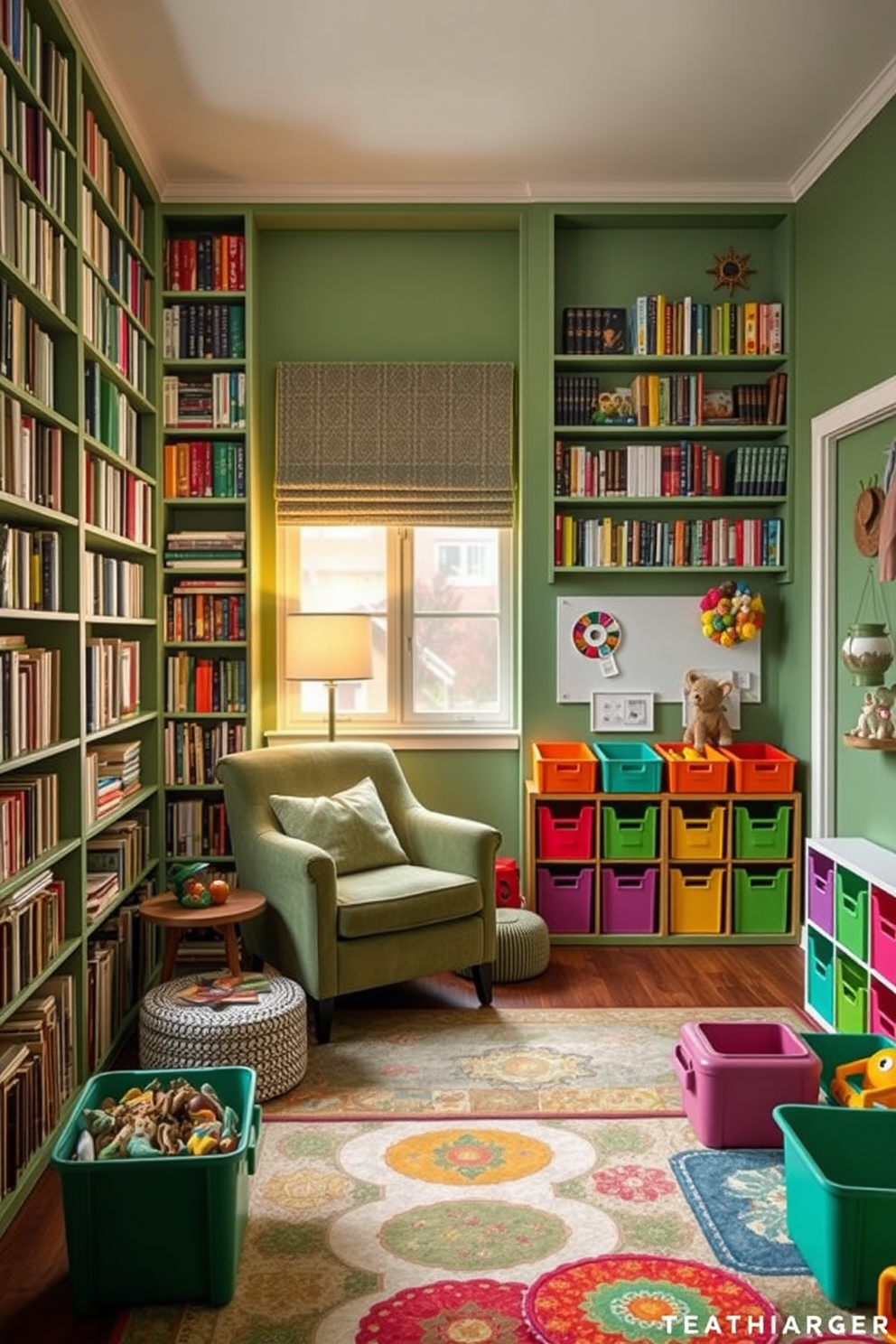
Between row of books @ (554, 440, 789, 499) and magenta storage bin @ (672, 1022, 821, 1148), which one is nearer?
magenta storage bin @ (672, 1022, 821, 1148)

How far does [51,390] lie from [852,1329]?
9.44 ft

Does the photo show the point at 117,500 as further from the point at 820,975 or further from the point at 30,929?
the point at 820,975

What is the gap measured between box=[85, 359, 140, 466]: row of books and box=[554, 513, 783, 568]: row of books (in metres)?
1.77

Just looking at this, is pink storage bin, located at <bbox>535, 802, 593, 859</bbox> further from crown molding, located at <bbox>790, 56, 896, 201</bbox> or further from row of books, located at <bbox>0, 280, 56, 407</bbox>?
crown molding, located at <bbox>790, 56, 896, 201</bbox>

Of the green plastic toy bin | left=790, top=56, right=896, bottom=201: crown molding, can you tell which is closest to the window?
left=790, top=56, right=896, bottom=201: crown molding

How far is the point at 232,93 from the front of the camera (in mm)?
3881

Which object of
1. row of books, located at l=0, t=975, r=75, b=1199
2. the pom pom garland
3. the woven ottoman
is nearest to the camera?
row of books, located at l=0, t=975, r=75, b=1199

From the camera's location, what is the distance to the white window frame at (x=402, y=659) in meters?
5.02

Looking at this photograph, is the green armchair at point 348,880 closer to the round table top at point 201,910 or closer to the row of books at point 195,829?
the round table top at point 201,910

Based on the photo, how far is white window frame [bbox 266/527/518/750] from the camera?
5.02m

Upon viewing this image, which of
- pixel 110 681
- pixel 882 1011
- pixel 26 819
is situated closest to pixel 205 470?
pixel 110 681

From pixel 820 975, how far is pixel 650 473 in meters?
→ 2.16

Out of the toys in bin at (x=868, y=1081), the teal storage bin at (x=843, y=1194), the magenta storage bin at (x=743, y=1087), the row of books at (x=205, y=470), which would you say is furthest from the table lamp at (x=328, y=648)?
the teal storage bin at (x=843, y=1194)

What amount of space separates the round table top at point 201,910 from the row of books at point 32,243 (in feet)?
5.96
